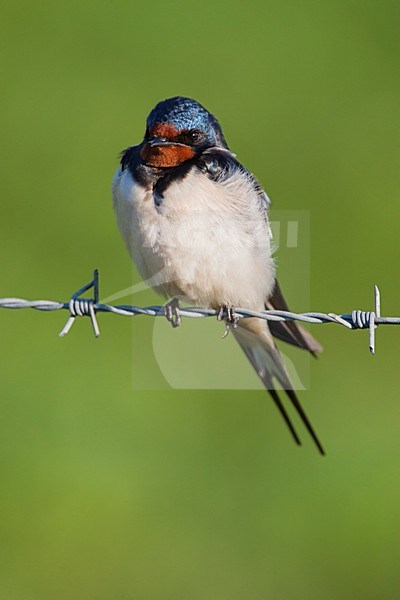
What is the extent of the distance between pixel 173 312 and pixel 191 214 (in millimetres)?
346

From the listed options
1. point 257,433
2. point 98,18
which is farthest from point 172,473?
point 98,18

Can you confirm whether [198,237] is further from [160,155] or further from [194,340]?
[194,340]

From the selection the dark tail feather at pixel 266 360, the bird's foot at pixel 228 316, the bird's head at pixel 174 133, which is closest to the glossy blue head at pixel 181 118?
the bird's head at pixel 174 133

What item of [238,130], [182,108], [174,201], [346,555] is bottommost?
[346,555]

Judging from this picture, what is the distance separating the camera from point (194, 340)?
3541 millimetres

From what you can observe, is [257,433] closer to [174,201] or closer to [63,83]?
[174,201]

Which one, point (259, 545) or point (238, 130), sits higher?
point (238, 130)

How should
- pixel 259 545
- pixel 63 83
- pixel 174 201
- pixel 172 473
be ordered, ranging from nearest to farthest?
pixel 174 201
pixel 259 545
pixel 172 473
pixel 63 83

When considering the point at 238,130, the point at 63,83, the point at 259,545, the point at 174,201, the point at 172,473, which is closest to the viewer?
the point at 174,201

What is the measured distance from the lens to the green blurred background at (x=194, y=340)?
413 centimetres

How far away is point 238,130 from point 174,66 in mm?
820

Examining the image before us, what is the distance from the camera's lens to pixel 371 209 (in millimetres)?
6145

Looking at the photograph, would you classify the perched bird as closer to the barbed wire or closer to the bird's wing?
the bird's wing

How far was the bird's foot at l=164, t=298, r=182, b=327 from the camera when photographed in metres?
3.12
